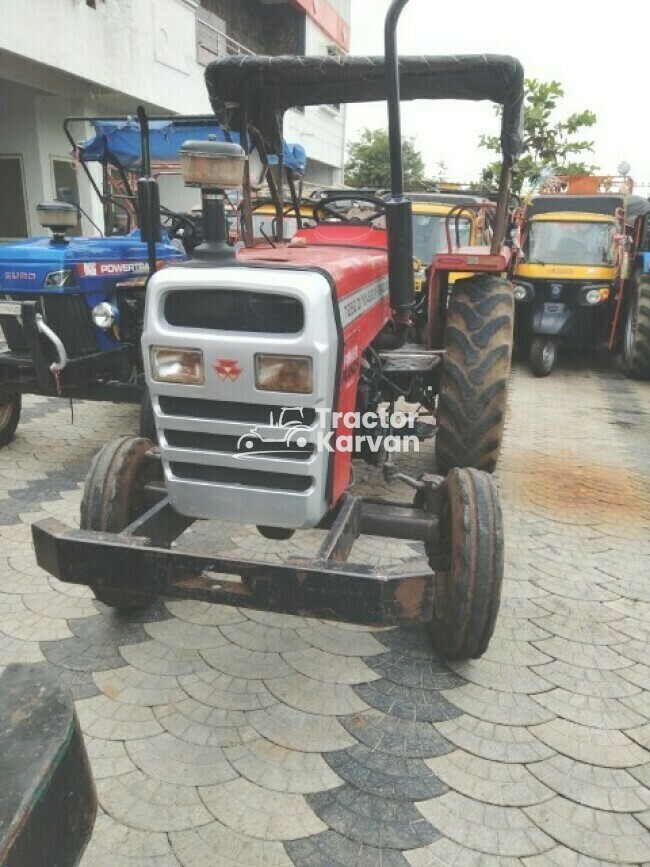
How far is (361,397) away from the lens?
3.06m

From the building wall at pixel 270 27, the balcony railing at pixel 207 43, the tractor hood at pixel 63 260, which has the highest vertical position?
the building wall at pixel 270 27

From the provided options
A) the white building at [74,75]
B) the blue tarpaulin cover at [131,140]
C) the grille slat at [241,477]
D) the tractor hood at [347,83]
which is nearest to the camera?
Answer: the grille slat at [241,477]

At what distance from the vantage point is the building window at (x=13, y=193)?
12.4 metres

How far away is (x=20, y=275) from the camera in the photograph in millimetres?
4570

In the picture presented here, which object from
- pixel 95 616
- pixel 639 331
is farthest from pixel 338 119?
pixel 95 616

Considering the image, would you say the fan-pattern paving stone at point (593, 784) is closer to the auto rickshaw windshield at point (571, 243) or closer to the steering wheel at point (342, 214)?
the steering wheel at point (342, 214)

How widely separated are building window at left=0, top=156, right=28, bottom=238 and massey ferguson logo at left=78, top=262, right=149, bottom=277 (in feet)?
28.6

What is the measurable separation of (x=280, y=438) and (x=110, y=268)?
10.4 feet

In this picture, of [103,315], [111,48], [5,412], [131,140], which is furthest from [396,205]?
[111,48]

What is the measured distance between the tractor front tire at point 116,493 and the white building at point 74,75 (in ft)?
25.4

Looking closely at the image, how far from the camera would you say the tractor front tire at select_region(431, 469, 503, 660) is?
248 cm

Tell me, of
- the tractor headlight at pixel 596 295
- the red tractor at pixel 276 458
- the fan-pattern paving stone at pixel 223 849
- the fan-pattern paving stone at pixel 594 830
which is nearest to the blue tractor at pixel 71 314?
the red tractor at pixel 276 458

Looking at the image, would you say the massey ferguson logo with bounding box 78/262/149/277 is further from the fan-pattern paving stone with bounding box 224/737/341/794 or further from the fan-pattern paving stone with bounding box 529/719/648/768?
the fan-pattern paving stone with bounding box 529/719/648/768

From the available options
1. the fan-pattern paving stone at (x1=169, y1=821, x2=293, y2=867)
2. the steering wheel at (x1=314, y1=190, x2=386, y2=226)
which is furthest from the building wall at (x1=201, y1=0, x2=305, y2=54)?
the fan-pattern paving stone at (x1=169, y1=821, x2=293, y2=867)
